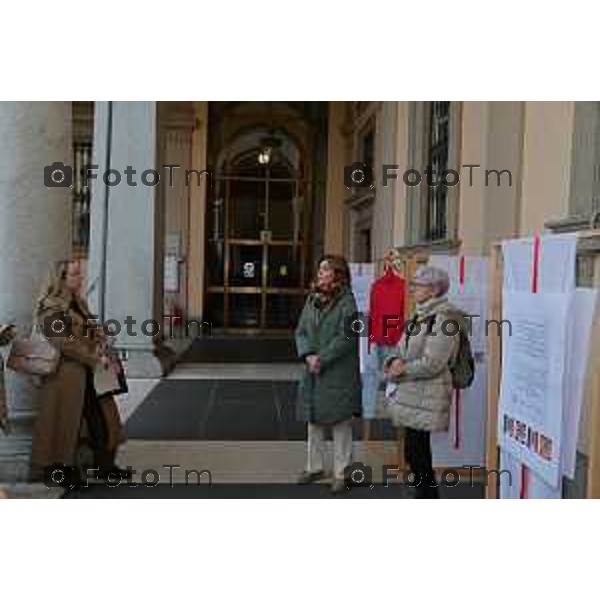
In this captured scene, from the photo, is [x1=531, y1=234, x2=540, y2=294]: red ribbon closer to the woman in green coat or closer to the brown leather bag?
the woman in green coat

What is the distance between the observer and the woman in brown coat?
555 centimetres

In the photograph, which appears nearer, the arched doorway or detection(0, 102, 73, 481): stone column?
detection(0, 102, 73, 481): stone column

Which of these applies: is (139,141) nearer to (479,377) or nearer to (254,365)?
(254,365)

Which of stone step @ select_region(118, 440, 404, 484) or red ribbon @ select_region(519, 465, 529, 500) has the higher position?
red ribbon @ select_region(519, 465, 529, 500)

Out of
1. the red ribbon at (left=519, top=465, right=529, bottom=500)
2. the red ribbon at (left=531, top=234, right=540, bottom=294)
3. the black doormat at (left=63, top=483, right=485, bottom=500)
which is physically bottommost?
the black doormat at (left=63, top=483, right=485, bottom=500)

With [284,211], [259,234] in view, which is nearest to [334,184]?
[284,211]

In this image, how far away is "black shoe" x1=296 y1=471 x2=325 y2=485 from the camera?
606 cm

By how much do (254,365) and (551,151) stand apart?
759 centimetres

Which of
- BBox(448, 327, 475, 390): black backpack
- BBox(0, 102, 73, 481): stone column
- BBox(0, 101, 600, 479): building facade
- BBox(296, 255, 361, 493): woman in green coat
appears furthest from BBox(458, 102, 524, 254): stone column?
BBox(0, 102, 73, 481): stone column

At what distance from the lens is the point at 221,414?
8.97 meters

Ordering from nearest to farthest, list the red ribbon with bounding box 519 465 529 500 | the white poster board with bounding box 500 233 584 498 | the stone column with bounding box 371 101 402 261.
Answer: the white poster board with bounding box 500 233 584 498
the red ribbon with bounding box 519 465 529 500
the stone column with bounding box 371 101 402 261

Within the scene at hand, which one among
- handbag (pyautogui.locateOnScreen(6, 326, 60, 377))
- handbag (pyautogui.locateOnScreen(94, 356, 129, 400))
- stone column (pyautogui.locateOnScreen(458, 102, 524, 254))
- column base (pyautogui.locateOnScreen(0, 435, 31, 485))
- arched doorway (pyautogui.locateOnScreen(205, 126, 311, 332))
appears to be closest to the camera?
handbag (pyautogui.locateOnScreen(6, 326, 60, 377))

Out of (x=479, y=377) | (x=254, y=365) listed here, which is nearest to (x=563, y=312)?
(x=479, y=377)

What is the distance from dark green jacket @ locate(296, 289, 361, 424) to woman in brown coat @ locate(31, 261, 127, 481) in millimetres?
1519
